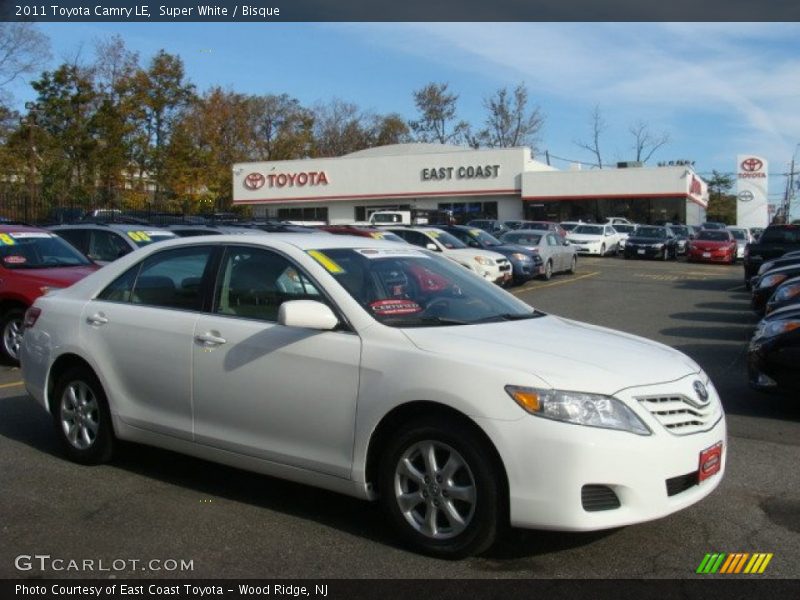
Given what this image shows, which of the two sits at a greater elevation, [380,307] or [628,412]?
[380,307]

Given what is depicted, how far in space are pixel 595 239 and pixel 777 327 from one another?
30.4m

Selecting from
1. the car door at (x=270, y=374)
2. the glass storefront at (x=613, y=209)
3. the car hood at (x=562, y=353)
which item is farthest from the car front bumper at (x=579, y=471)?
the glass storefront at (x=613, y=209)

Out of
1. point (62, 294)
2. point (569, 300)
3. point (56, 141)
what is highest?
point (56, 141)

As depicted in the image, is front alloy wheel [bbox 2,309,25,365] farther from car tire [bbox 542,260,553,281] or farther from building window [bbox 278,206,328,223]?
building window [bbox 278,206,328,223]

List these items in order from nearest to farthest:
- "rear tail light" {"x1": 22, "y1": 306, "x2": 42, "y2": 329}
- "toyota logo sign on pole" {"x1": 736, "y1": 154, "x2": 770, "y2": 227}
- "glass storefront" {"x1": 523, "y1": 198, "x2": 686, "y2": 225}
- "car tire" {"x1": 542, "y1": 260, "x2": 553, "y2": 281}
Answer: "rear tail light" {"x1": 22, "y1": 306, "x2": 42, "y2": 329}, "car tire" {"x1": 542, "y1": 260, "x2": 553, "y2": 281}, "glass storefront" {"x1": 523, "y1": 198, "x2": 686, "y2": 225}, "toyota logo sign on pole" {"x1": 736, "y1": 154, "x2": 770, "y2": 227}

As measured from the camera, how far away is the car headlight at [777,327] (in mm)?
7418

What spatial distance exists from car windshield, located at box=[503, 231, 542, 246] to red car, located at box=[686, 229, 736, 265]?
1225cm

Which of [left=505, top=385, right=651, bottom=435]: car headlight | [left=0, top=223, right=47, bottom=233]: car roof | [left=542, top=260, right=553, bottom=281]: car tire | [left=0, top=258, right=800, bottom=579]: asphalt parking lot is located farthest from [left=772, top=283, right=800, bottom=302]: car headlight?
[left=542, top=260, right=553, bottom=281]: car tire

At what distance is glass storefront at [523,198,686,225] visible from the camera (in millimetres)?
48375

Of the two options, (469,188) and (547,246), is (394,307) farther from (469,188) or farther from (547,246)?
(469,188)

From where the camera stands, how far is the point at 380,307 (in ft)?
15.4

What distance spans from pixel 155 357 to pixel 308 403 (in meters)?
1.29
